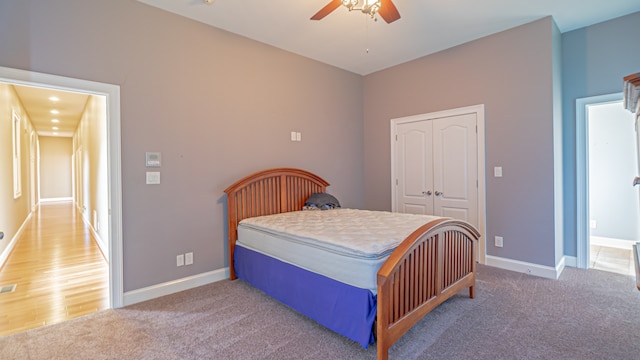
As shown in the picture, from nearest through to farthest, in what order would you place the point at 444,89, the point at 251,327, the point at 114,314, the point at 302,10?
1. the point at 251,327
2. the point at 114,314
3. the point at 302,10
4. the point at 444,89

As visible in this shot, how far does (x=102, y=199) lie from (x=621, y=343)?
5994mm

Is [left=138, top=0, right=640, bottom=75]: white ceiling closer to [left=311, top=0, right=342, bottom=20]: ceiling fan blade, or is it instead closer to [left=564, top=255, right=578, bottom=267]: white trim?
[left=311, top=0, right=342, bottom=20]: ceiling fan blade

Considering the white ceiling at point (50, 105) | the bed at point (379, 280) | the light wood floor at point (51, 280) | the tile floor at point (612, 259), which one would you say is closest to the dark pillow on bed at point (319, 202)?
the bed at point (379, 280)

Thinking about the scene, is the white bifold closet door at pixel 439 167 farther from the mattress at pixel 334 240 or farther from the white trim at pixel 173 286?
the white trim at pixel 173 286

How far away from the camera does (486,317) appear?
2.52m

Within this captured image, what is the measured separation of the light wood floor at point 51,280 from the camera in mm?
2633

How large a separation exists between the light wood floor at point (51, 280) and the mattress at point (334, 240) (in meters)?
1.61

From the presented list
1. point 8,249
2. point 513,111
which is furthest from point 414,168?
point 8,249

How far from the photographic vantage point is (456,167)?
4.18 meters

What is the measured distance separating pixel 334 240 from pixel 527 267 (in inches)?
108

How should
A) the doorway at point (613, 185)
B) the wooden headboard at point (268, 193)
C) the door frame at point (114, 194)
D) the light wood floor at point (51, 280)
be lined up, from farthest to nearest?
→ the doorway at point (613, 185), the wooden headboard at point (268, 193), the door frame at point (114, 194), the light wood floor at point (51, 280)

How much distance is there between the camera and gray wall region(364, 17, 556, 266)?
3.41 metres

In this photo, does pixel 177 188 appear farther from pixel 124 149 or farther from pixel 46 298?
pixel 46 298

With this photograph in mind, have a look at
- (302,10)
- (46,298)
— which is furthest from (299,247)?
(46,298)
